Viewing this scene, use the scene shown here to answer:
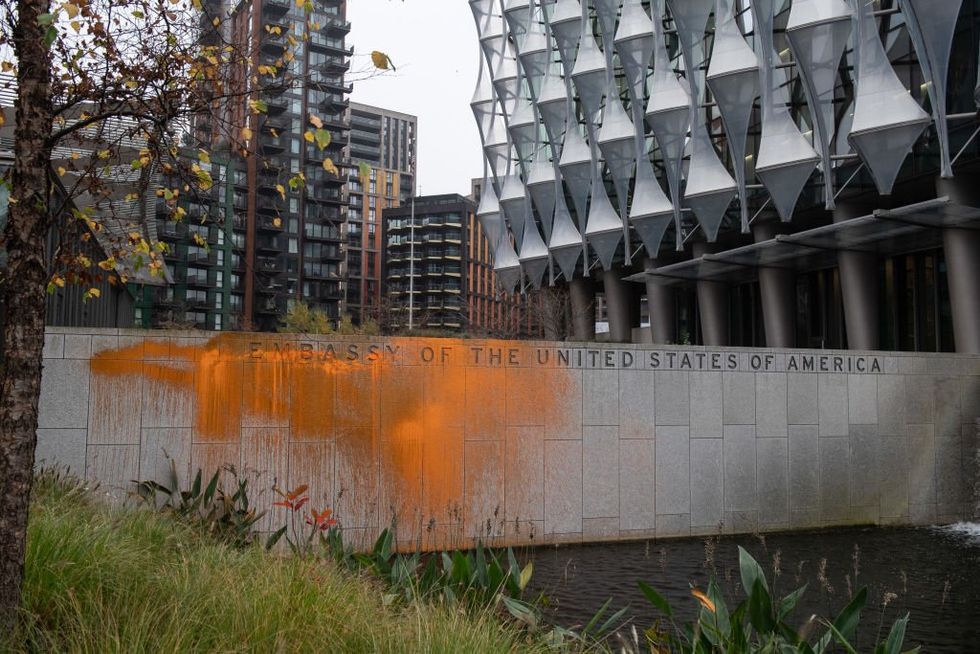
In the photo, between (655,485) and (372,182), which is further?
(372,182)

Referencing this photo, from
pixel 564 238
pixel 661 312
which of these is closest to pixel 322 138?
pixel 661 312

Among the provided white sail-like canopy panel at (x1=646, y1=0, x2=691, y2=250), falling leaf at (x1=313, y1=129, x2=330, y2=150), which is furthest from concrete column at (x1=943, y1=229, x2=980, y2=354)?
falling leaf at (x1=313, y1=129, x2=330, y2=150)

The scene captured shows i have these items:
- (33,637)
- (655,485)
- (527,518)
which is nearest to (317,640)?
(33,637)

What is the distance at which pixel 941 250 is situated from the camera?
1348 inches

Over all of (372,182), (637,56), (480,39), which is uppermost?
(372,182)

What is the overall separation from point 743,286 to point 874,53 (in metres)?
19.1

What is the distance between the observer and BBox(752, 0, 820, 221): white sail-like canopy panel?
3294 centimetres

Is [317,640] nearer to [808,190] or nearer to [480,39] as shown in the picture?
[808,190]

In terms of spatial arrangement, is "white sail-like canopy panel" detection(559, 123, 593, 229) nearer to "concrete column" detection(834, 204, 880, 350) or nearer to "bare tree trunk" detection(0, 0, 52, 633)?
"concrete column" detection(834, 204, 880, 350)

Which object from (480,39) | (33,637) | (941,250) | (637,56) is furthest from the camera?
(480,39)

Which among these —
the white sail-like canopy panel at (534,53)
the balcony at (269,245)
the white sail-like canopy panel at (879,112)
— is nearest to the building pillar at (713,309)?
the white sail-like canopy panel at (879,112)

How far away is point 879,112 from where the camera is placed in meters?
28.9

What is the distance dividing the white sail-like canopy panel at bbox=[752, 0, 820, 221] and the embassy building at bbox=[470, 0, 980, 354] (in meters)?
0.07

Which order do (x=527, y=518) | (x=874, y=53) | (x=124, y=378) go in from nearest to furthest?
(x=124, y=378), (x=527, y=518), (x=874, y=53)
